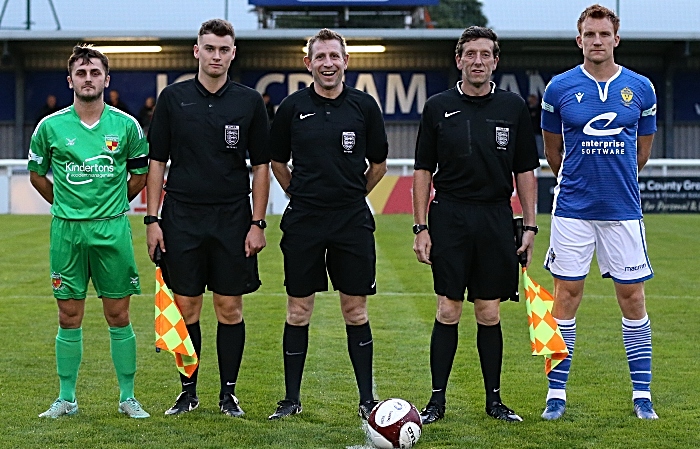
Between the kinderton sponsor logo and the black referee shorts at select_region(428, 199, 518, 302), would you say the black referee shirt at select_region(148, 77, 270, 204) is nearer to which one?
the kinderton sponsor logo

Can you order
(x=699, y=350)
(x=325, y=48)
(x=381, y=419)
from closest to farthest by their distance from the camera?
1. (x=381, y=419)
2. (x=325, y=48)
3. (x=699, y=350)

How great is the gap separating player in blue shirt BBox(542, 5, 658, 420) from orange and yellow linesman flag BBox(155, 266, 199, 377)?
1892 mm

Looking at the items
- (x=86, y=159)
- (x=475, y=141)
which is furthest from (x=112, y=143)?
(x=475, y=141)

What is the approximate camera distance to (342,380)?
6.51 meters

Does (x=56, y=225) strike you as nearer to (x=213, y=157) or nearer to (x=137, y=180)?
(x=137, y=180)

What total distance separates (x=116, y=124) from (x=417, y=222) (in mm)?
1664

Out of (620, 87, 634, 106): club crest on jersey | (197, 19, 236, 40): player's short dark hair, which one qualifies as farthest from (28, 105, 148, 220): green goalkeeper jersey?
(620, 87, 634, 106): club crest on jersey

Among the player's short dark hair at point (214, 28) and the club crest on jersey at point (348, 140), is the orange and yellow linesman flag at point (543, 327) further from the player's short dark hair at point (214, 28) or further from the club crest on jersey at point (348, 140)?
the player's short dark hair at point (214, 28)

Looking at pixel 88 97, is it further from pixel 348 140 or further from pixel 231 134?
pixel 348 140

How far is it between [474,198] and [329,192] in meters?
0.75

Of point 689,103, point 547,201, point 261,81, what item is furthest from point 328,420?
point 689,103

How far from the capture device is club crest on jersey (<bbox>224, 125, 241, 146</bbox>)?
18.0 feet

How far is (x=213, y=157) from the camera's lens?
549 cm

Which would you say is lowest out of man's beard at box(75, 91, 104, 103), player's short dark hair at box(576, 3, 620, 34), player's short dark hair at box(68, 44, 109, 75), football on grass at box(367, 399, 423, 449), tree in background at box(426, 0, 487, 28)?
football on grass at box(367, 399, 423, 449)
